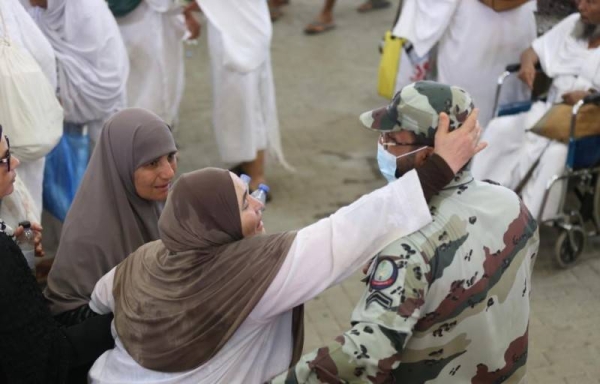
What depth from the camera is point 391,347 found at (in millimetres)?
2039

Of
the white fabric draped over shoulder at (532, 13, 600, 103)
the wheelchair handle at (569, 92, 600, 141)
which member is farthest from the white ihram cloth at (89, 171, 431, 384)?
the white fabric draped over shoulder at (532, 13, 600, 103)

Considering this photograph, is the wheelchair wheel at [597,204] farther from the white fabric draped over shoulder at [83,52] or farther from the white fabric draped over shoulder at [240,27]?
the white fabric draped over shoulder at [83,52]

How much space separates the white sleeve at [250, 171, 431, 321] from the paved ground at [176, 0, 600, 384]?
201cm

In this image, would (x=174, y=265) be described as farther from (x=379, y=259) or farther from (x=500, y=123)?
(x=500, y=123)

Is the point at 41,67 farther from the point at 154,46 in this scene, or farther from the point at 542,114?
the point at 542,114

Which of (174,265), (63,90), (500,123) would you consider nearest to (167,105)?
(63,90)

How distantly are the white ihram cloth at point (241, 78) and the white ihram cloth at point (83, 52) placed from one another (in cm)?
73

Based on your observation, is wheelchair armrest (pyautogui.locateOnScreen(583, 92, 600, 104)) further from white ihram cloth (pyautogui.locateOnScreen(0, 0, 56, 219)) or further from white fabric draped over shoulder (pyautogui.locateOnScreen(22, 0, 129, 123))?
white ihram cloth (pyautogui.locateOnScreen(0, 0, 56, 219))

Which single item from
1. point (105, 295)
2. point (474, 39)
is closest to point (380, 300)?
point (105, 295)

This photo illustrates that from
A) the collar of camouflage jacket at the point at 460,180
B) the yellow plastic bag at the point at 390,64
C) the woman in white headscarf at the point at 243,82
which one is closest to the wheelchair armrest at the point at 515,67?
the yellow plastic bag at the point at 390,64

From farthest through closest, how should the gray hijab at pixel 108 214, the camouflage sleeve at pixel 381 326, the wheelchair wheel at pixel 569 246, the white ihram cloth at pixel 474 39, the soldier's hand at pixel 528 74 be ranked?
the white ihram cloth at pixel 474 39 < the soldier's hand at pixel 528 74 < the wheelchair wheel at pixel 569 246 < the gray hijab at pixel 108 214 < the camouflage sleeve at pixel 381 326

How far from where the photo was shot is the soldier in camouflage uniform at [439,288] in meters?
2.05

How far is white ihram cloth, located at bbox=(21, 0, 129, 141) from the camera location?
4285 millimetres

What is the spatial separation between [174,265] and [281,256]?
0.98 feet
